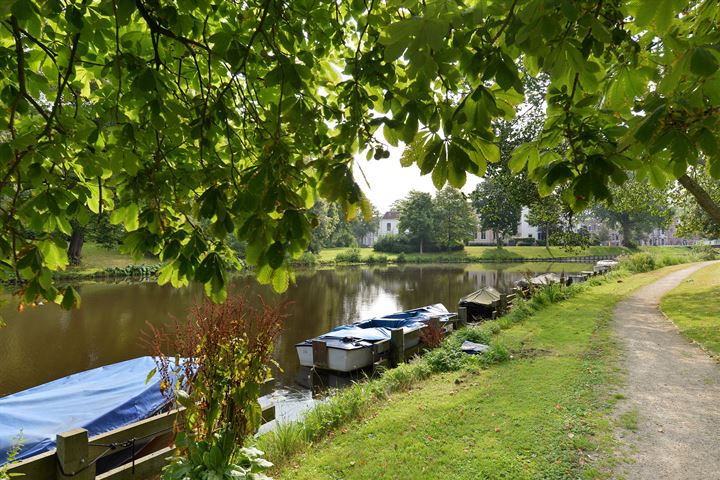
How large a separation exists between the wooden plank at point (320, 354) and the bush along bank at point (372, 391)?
2.35m

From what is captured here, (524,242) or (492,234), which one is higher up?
(492,234)

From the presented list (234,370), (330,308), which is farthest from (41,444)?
(330,308)

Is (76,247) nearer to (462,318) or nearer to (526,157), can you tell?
(462,318)

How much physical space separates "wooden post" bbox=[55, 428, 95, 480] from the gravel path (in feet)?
18.3

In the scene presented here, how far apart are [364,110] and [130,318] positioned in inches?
787

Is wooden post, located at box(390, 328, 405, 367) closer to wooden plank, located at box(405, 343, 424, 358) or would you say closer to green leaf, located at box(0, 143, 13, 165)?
wooden plank, located at box(405, 343, 424, 358)

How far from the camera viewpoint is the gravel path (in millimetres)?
4586

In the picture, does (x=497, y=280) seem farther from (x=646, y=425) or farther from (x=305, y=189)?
(x=305, y=189)

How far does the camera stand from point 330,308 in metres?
22.6

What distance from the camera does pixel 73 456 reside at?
13.0 ft

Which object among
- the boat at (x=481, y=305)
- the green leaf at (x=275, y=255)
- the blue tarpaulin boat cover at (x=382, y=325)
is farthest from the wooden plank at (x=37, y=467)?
the boat at (x=481, y=305)

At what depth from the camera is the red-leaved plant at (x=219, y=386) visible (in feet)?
11.9

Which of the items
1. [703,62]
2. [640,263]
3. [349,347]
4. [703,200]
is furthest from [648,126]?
[640,263]

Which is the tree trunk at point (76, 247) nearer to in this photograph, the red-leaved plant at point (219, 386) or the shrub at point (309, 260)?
the shrub at point (309, 260)
